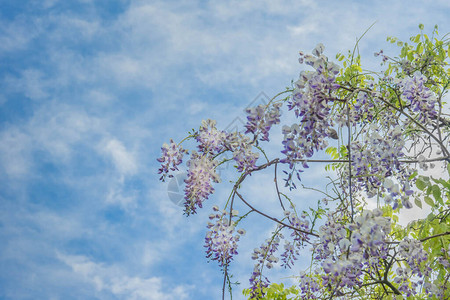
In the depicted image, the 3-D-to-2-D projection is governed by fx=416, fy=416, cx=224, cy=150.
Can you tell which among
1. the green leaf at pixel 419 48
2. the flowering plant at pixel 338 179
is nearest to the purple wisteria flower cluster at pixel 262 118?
the flowering plant at pixel 338 179

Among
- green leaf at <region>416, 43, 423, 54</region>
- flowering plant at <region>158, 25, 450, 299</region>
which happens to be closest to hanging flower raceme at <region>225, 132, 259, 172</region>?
flowering plant at <region>158, 25, 450, 299</region>

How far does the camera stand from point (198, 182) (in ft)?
6.71

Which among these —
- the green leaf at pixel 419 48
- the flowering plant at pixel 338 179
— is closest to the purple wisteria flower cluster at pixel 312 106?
the flowering plant at pixel 338 179

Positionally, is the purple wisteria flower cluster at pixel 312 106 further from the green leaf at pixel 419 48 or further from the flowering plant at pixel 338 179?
the green leaf at pixel 419 48

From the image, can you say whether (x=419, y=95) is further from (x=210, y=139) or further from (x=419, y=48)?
(x=419, y=48)

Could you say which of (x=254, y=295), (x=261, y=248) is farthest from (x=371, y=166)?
(x=254, y=295)

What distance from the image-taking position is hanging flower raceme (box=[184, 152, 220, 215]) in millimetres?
2029

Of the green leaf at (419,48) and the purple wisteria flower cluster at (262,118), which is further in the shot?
the green leaf at (419,48)

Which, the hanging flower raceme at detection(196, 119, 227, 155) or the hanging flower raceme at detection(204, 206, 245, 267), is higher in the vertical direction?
the hanging flower raceme at detection(196, 119, 227, 155)

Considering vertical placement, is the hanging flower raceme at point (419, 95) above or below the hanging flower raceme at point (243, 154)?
above

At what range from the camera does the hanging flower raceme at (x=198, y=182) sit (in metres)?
2.03

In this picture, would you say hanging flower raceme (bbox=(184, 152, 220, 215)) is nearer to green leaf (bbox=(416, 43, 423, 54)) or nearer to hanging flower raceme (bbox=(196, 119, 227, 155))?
hanging flower raceme (bbox=(196, 119, 227, 155))

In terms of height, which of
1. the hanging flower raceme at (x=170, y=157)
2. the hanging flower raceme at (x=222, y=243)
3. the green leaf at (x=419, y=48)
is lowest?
the hanging flower raceme at (x=222, y=243)

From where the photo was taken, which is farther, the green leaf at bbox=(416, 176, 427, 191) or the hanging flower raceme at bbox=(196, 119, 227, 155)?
the hanging flower raceme at bbox=(196, 119, 227, 155)
